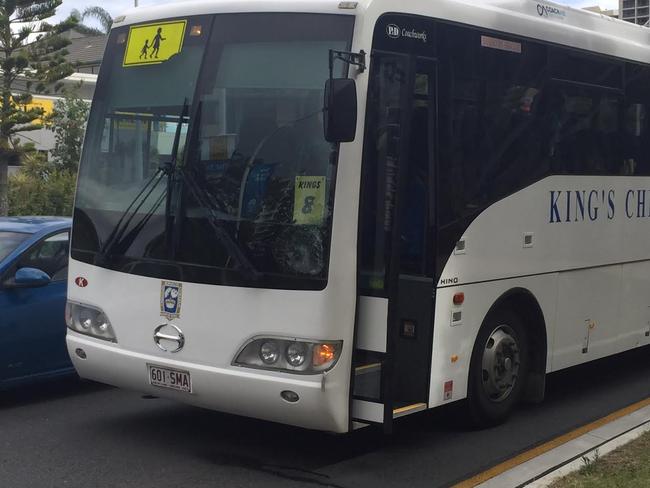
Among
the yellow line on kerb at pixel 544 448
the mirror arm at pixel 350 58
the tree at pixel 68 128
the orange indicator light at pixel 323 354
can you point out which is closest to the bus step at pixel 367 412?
the orange indicator light at pixel 323 354

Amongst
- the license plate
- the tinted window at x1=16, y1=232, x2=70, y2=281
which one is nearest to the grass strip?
the license plate

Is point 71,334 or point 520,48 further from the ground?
point 520,48

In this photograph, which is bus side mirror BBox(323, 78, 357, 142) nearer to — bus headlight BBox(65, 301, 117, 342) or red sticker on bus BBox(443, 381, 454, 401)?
red sticker on bus BBox(443, 381, 454, 401)

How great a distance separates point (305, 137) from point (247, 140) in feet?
1.28

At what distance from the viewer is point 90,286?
666cm

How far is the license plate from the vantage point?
20.2ft

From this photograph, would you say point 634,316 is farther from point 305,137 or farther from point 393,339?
point 305,137

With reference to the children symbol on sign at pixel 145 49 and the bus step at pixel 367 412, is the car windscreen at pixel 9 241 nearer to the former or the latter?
the children symbol on sign at pixel 145 49

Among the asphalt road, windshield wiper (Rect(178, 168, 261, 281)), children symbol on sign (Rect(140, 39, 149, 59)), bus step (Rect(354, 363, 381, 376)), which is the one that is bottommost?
the asphalt road

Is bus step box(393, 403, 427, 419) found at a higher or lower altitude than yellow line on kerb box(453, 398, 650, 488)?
higher

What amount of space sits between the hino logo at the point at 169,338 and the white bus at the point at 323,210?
0.02m

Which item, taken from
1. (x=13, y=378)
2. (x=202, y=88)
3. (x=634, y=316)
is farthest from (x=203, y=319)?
(x=634, y=316)

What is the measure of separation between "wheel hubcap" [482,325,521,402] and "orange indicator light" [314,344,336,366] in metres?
1.65

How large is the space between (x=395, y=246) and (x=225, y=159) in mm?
1212
